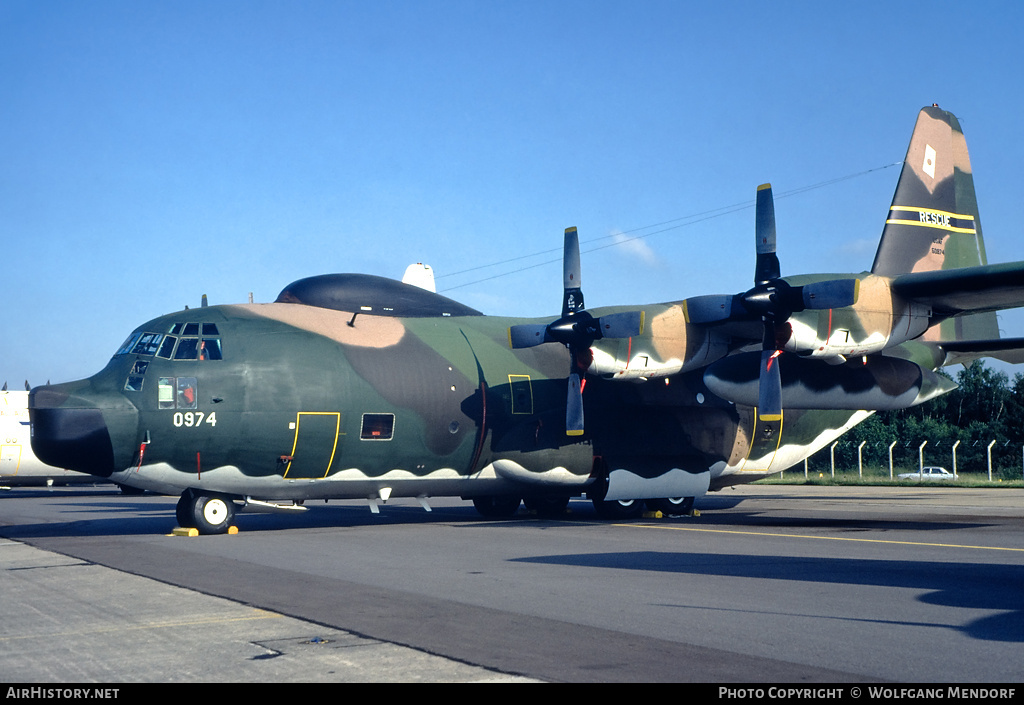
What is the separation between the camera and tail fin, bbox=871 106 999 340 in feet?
78.7

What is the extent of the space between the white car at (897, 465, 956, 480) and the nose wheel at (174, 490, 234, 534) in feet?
113

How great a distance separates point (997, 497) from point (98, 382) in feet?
84.5

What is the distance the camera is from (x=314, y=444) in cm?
1784

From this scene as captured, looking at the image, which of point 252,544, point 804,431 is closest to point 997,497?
point 804,431

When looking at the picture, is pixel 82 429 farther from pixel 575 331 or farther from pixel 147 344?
pixel 575 331

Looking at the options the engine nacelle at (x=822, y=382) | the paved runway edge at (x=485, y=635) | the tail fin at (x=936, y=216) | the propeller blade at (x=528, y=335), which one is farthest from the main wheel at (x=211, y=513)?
the tail fin at (x=936, y=216)

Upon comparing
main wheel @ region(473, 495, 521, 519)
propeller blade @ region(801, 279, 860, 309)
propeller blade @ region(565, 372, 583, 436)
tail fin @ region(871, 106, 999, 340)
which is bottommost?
main wheel @ region(473, 495, 521, 519)

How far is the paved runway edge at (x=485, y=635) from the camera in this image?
656 cm

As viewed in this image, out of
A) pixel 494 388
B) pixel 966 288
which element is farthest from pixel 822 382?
pixel 494 388

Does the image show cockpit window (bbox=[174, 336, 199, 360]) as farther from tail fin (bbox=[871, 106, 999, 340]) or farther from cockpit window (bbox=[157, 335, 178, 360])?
tail fin (bbox=[871, 106, 999, 340])

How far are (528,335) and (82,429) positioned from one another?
8.70 metres

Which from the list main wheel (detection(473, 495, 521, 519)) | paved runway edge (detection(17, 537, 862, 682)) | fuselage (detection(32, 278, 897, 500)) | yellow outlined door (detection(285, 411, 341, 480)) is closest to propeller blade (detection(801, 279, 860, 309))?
fuselage (detection(32, 278, 897, 500))
